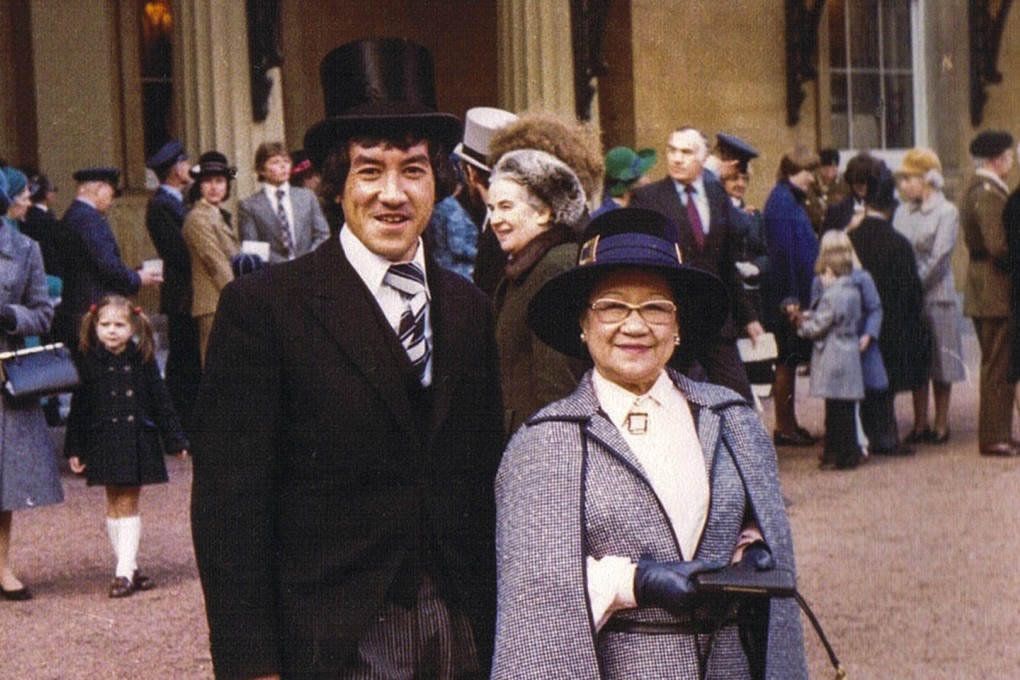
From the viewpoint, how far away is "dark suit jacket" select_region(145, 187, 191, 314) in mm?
11641

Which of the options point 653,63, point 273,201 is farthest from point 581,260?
point 653,63

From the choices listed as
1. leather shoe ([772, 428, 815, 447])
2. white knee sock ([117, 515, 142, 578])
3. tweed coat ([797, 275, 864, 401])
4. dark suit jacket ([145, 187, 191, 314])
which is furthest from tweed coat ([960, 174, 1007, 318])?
white knee sock ([117, 515, 142, 578])

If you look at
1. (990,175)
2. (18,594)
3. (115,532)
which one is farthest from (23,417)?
(990,175)

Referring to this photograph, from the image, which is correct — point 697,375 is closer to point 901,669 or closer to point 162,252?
point 901,669

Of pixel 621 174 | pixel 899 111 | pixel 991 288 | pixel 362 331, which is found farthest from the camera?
→ pixel 899 111

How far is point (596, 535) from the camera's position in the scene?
338 cm

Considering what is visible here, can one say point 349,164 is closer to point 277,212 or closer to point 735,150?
point 735,150

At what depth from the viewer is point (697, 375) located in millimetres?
8164

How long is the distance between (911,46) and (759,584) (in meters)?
17.0

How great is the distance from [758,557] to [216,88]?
425 inches

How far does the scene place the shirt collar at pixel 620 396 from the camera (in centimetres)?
350

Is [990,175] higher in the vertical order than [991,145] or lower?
lower

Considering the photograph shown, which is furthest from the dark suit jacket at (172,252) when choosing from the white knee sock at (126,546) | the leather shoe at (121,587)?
the leather shoe at (121,587)

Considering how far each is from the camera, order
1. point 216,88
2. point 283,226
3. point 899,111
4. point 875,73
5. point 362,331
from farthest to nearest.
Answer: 1. point 899,111
2. point 875,73
3. point 216,88
4. point 283,226
5. point 362,331
